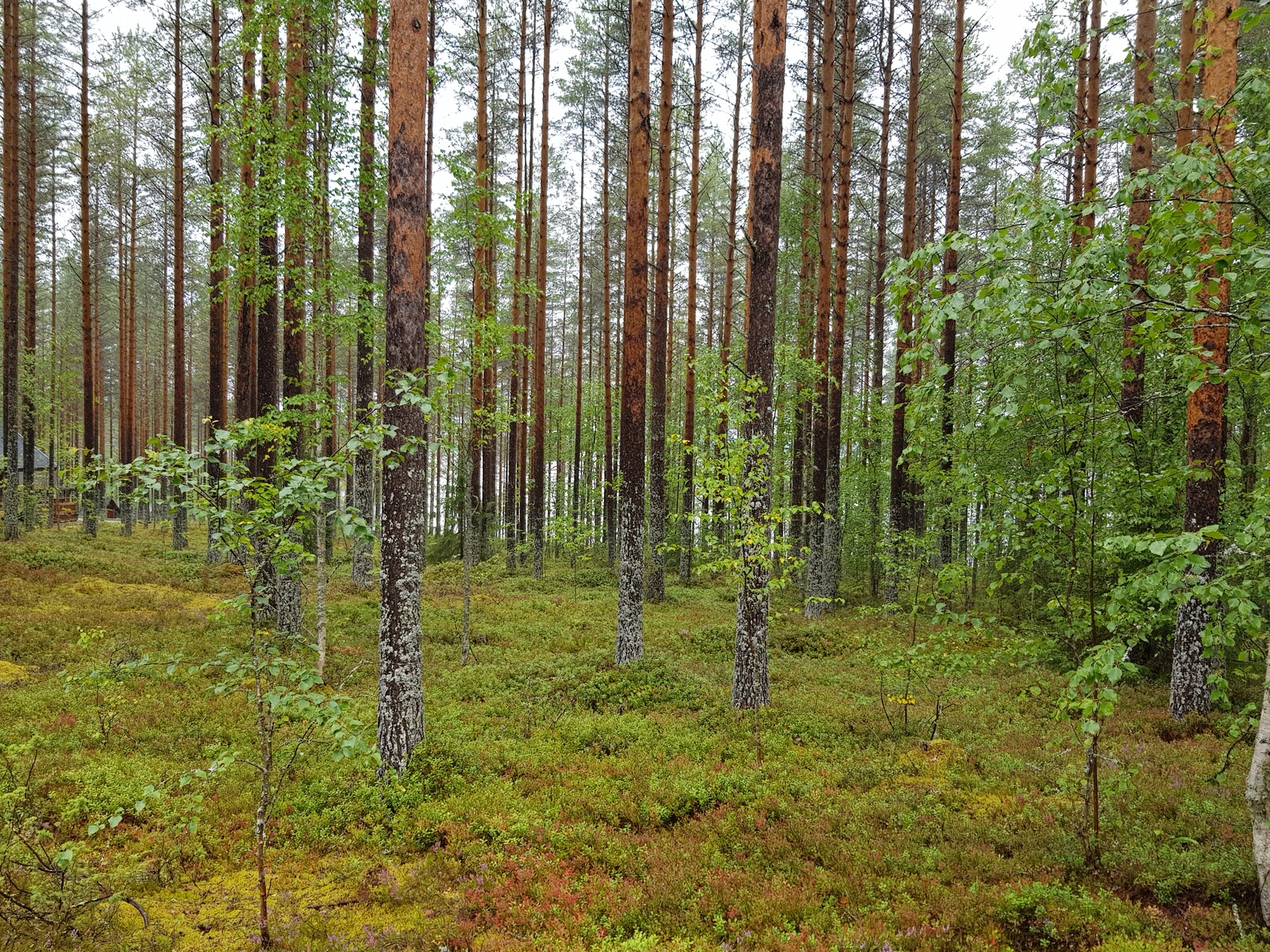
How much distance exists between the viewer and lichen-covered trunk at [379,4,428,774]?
686cm

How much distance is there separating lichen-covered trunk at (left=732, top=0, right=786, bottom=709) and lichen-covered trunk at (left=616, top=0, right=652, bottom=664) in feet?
8.92

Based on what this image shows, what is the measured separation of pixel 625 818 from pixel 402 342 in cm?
584

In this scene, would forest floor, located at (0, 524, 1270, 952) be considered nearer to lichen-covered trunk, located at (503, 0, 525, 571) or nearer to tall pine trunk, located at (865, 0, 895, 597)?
tall pine trunk, located at (865, 0, 895, 597)

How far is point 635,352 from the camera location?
Answer: 38.8 feet

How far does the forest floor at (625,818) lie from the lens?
457cm

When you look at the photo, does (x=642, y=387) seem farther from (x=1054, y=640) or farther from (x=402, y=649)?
(x=1054, y=640)

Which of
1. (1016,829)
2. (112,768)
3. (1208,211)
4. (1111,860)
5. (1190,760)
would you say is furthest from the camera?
(1190,760)

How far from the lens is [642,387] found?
11.9 metres

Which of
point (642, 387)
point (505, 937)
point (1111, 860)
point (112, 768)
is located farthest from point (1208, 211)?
point (112, 768)

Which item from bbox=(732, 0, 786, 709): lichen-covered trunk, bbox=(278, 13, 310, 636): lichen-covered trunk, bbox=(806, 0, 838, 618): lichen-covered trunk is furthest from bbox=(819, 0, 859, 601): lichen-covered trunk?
bbox=(278, 13, 310, 636): lichen-covered trunk

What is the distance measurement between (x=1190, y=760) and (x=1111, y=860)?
353cm

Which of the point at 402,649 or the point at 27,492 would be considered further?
the point at 27,492

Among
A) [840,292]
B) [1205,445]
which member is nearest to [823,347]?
[840,292]

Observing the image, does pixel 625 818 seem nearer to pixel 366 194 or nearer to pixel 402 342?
pixel 402 342
